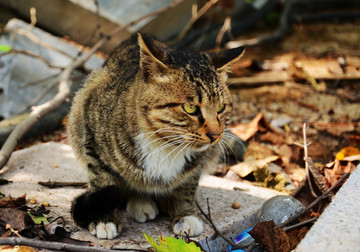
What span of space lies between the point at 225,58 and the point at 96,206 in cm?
107

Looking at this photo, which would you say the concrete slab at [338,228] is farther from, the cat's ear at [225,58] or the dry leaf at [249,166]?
the dry leaf at [249,166]

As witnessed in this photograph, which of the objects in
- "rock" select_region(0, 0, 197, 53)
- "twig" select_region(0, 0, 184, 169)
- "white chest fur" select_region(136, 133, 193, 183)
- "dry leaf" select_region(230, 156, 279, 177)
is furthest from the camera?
"rock" select_region(0, 0, 197, 53)

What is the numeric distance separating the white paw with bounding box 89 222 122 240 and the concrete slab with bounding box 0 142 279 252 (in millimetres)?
29

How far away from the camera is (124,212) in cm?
273

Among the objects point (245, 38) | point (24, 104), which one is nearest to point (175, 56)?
point (24, 104)

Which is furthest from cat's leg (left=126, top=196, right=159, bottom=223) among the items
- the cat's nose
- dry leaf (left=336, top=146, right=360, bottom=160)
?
dry leaf (left=336, top=146, right=360, bottom=160)

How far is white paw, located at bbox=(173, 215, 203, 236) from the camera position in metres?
2.46

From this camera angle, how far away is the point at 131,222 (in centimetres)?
260

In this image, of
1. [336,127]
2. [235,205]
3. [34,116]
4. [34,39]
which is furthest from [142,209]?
[34,39]

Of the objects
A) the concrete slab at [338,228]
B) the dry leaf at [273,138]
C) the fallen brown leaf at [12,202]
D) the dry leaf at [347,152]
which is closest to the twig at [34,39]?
the dry leaf at [273,138]

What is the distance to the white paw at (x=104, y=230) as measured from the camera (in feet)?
7.65

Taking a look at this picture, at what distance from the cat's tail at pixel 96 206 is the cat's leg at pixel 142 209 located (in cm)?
25

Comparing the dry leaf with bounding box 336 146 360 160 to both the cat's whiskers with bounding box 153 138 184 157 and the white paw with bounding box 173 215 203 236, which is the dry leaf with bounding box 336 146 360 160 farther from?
the cat's whiskers with bounding box 153 138 184 157

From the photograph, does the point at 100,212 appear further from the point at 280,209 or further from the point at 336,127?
the point at 336,127
